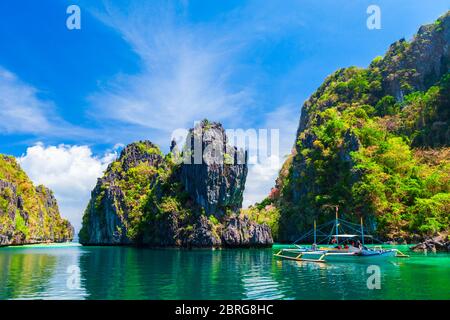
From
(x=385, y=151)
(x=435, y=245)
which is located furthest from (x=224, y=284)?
(x=385, y=151)

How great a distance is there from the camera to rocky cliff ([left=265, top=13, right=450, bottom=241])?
270 feet

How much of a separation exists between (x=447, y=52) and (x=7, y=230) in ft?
477

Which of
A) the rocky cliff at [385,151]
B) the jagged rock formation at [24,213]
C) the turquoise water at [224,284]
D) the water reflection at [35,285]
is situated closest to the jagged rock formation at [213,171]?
the rocky cliff at [385,151]

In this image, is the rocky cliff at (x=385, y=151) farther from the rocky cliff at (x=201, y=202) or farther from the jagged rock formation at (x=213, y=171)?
the jagged rock formation at (x=213, y=171)

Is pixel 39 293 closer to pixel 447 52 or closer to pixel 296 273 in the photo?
pixel 296 273

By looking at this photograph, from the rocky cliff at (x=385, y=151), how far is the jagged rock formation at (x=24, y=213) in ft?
264

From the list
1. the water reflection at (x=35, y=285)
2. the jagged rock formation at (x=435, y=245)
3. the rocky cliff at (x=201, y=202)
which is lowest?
the water reflection at (x=35, y=285)

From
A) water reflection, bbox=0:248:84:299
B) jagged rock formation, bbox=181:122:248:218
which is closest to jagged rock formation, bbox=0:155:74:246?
jagged rock formation, bbox=181:122:248:218

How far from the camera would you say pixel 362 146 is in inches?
3932

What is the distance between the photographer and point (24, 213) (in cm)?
12344

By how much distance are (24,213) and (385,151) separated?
114 m

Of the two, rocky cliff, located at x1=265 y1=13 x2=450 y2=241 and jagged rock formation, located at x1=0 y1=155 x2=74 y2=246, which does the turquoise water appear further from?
jagged rock formation, located at x1=0 y1=155 x2=74 y2=246

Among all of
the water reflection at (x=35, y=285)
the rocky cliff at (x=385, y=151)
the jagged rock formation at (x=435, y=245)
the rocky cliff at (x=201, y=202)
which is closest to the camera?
the water reflection at (x=35, y=285)

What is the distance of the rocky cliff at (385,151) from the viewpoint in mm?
82312
